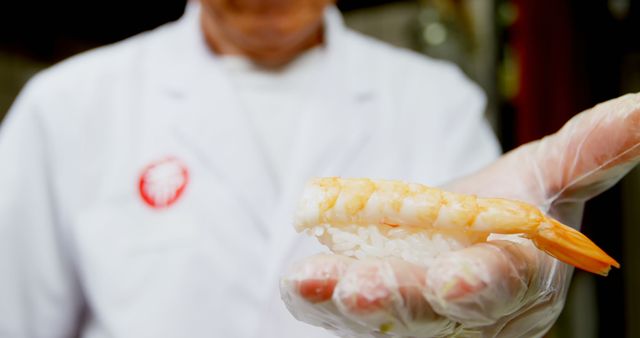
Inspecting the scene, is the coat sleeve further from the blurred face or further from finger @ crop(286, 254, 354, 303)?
finger @ crop(286, 254, 354, 303)

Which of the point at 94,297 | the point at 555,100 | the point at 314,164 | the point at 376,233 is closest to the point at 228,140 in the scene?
the point at 314,164

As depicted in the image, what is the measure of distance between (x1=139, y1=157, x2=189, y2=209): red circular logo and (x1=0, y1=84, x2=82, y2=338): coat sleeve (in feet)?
0.75

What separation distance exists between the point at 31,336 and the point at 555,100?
164 cm

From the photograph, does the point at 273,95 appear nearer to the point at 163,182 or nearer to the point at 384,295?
the point at 163,182

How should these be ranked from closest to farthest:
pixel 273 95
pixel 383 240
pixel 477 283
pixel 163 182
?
1. pixel 477 283
2. pixel 383 240
3. pixel 163 182
4. pixel 273 95

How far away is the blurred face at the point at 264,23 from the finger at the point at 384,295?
89cm

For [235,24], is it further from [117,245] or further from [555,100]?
[555,100]

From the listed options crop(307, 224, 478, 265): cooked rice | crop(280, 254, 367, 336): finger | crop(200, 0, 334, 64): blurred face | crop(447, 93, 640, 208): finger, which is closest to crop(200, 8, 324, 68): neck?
crop(200, 0, 334, 64): blurred face

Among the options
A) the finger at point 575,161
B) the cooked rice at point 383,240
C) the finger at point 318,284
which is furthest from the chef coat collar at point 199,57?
the finger at point 318,284

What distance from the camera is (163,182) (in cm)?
143

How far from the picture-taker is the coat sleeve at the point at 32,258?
146 cm

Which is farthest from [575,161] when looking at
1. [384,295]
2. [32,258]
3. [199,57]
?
[32,258]

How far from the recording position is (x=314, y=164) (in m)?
1.45

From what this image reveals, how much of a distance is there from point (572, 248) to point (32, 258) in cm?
119
